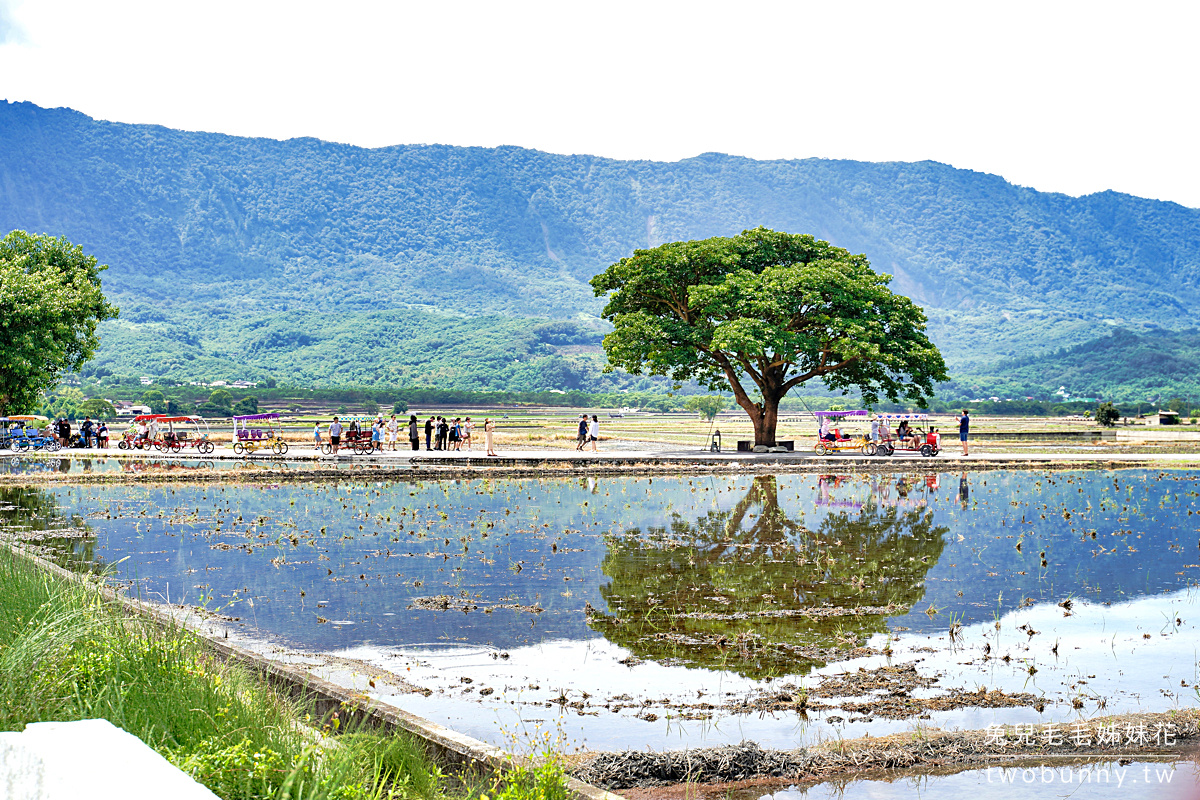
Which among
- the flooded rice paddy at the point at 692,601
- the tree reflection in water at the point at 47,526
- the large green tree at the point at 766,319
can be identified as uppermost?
the large green tree at the point at 766,319

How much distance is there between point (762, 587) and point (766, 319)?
30490 mm

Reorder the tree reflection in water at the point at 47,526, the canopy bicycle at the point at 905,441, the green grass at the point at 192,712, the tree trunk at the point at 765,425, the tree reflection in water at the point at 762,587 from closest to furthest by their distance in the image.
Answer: the green grass at the point at 192,712 < the tree reflection in water at the point at 762,587 < the tree reflection in water at the point at 47,526 < the canopy bicycle at the point at 905,441 < the tree trunk at the point at 765,425

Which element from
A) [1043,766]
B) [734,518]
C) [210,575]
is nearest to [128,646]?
[1043,766]

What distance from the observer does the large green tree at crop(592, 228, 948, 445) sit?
42.5 meters

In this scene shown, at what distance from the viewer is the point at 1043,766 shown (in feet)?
24.8

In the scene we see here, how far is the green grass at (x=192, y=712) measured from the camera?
5.25 m

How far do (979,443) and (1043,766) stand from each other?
52.4 m

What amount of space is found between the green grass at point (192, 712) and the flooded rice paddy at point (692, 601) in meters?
1.75

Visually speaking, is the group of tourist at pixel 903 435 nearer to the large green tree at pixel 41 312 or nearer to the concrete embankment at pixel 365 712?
the large green tree at pixel 41 312

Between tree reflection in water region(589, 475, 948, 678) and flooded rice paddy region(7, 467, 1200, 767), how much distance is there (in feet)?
0.21

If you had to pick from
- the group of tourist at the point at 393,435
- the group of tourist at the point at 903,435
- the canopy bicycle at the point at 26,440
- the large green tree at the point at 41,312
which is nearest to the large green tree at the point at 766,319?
the group of tourist at the point at 903,435

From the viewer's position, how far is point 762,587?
47.9 feet

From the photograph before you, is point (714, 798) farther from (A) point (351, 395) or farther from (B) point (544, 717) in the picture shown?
(A) point (351, 395)

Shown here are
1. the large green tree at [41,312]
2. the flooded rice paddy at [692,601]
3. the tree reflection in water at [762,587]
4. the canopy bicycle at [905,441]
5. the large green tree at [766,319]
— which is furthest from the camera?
the canopy bicycle at [905,441]
